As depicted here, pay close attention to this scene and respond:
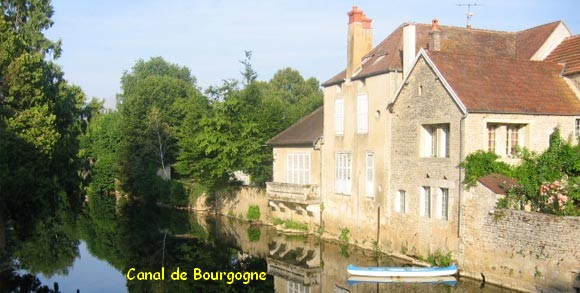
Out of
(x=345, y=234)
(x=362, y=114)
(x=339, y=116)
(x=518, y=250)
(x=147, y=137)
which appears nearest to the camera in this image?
(x=518, y=250)

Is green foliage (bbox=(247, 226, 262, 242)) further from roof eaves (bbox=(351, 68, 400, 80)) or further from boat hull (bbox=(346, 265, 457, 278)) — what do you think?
boat hull (bbox=(346, 265, 457, 278))

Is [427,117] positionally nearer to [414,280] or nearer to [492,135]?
[492,135]

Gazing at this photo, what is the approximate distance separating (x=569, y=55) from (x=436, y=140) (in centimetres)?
714

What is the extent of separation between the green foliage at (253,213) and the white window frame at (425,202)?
16.2m

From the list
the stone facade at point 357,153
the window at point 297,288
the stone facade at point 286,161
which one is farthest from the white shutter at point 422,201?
the stone facade at point 286,161

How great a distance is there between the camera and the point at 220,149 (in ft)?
130

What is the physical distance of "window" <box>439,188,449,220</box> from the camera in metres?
23.6

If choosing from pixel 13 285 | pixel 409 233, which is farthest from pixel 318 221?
pixel 13 285

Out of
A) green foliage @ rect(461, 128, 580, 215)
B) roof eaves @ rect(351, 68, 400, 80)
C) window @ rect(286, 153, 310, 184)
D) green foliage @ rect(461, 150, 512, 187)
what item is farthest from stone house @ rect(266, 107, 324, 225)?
green foliage @ rect(461, 128, 580, 215)

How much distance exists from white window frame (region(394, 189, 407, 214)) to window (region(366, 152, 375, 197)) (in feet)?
5.82

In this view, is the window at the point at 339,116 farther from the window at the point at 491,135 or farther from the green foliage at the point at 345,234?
the window at the point at 491,135

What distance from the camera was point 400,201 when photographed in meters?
26.5

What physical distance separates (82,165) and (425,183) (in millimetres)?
15317

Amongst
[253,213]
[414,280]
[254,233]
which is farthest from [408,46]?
[253,213]
